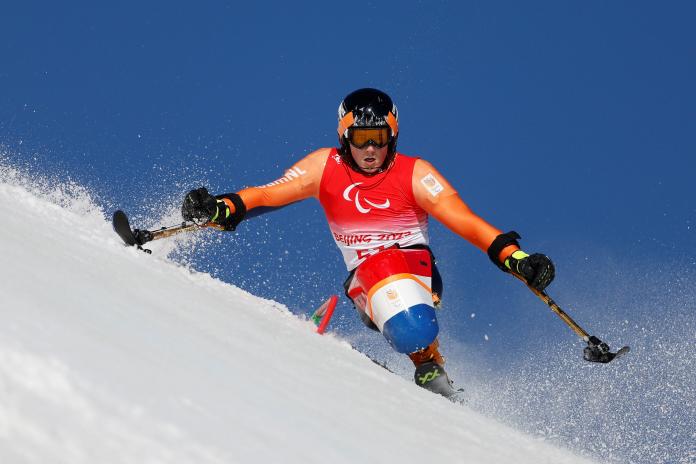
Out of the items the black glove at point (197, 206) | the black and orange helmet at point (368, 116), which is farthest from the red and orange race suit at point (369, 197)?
the black glove at point (197, 206)

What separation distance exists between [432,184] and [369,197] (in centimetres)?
46

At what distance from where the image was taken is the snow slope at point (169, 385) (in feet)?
5.79

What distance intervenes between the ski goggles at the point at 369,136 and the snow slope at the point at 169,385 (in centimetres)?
191

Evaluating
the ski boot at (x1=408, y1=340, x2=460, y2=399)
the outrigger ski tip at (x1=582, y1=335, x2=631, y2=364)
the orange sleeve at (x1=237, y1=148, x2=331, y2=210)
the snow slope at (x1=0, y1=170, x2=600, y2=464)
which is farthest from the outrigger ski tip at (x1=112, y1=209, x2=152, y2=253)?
the outrigger ski tip at (x1=582, y1=335, x2=631, y2=364)

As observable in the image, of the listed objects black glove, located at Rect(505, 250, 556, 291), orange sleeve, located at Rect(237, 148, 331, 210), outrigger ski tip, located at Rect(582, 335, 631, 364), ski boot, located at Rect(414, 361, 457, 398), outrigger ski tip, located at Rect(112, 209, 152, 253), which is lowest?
outrigger ski tip, located at Rect(112, 209, 152, 253)

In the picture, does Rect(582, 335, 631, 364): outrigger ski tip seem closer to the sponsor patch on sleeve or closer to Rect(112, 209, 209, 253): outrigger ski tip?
the sponsor patch on sleeve

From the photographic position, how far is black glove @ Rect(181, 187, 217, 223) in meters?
5.66

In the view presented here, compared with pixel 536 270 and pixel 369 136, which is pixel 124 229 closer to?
pixel 369 136

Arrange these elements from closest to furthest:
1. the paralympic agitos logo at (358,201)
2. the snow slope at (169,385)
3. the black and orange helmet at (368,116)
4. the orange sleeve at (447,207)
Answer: the snow slope at (169,385) < the orange sleeve at (447,207) < the black and orange helmet at (368,116) < the paralympic agitos logo at (358,201)

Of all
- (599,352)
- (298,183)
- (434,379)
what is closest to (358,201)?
(298,183)

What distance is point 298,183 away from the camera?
637 centimetres

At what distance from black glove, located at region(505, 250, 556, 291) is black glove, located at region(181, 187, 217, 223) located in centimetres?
201

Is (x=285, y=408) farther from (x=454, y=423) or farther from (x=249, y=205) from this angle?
(x=249, y=205)

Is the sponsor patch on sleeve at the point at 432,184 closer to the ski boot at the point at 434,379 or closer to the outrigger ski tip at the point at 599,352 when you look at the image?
the ski boot at the point at 434,379
